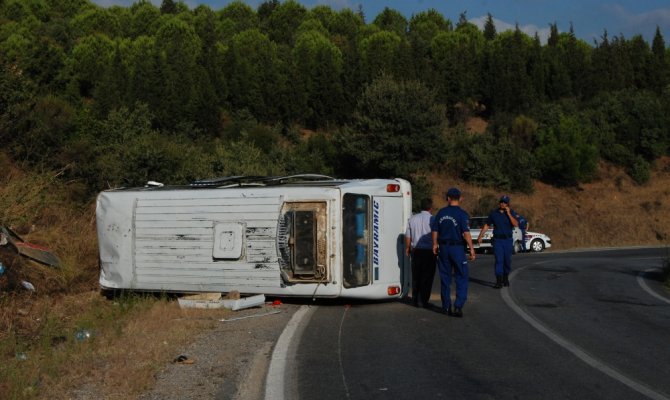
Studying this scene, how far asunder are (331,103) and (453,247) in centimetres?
5147

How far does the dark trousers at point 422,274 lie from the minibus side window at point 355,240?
786mm

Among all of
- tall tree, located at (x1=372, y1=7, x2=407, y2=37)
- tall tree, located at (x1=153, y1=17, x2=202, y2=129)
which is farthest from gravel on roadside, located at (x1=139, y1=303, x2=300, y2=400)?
tall tree, located at (x1=372, y1=7, x2=407, y2=37)

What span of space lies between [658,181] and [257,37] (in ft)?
129

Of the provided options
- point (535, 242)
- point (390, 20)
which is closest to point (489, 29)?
point (390, 20)

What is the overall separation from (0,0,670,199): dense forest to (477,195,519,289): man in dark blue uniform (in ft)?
61.2

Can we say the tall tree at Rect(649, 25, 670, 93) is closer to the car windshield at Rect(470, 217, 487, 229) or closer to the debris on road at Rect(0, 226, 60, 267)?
the car windshield at Rect(470, 217, 487, 229)

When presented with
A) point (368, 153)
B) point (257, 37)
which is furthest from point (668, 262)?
point (257, 37)

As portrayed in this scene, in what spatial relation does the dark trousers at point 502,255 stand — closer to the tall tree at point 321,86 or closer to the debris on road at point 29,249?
the debris on road at point 29,249

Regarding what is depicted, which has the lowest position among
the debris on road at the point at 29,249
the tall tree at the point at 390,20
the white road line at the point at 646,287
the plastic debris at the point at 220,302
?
the white road line at the point at 646,287

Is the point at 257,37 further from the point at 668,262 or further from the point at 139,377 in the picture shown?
the point at 139,377

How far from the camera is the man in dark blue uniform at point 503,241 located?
1519cm

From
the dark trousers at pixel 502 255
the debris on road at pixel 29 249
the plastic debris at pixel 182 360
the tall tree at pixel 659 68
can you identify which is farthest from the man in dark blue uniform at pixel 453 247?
the tall tree at pixel 659 68

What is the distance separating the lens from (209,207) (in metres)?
12.8

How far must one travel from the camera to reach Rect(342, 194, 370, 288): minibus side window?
475 inches
